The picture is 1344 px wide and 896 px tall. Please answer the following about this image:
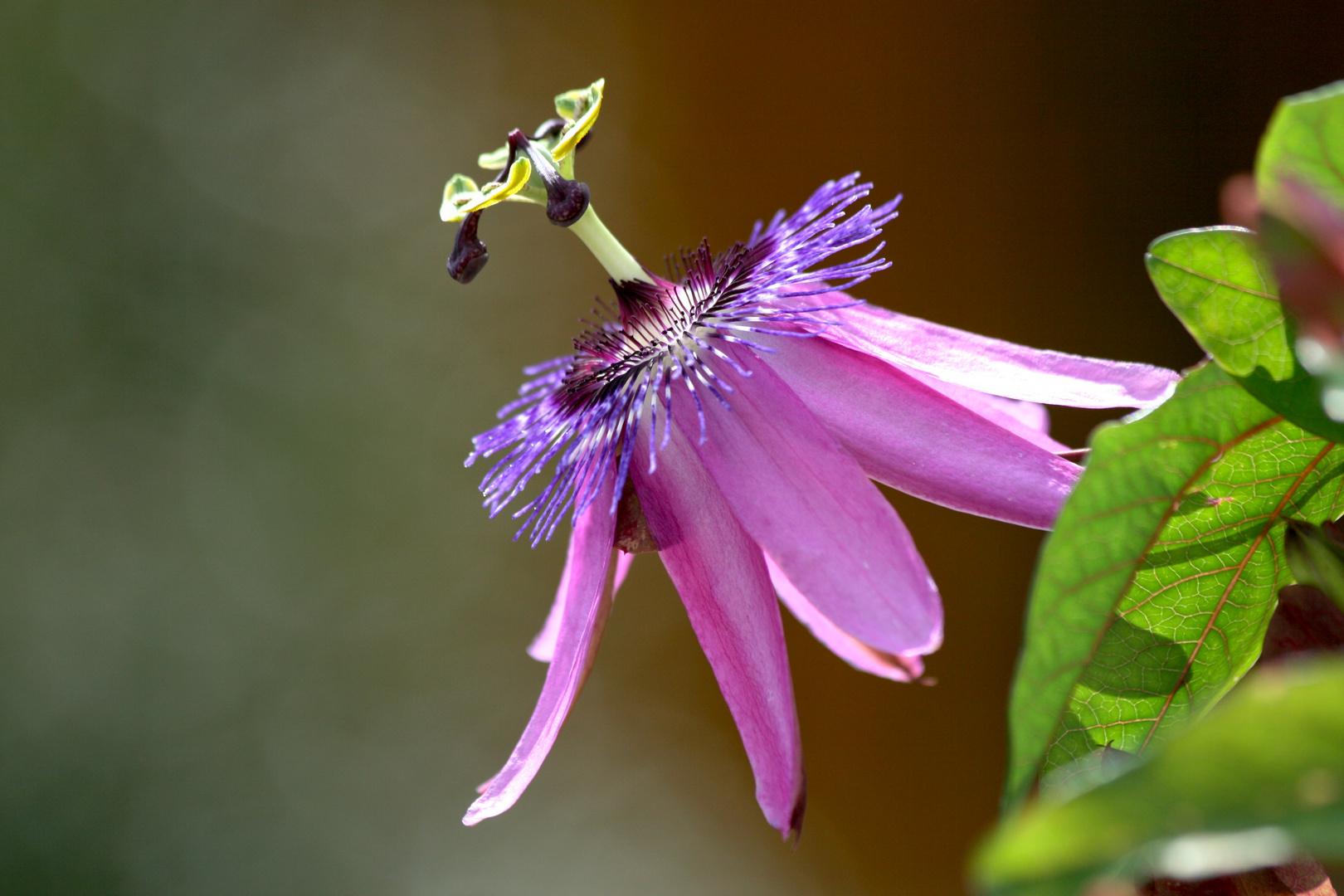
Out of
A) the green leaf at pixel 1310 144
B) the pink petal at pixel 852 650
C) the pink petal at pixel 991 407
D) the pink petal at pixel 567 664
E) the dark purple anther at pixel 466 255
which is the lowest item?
the pink petal at pixel 852 650

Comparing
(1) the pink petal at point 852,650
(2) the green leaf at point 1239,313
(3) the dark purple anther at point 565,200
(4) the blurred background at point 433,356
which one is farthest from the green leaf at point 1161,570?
(4) the blurred background at point 433,356

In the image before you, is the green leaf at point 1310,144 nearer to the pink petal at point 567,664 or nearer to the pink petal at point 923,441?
the pink petal at point 923,441

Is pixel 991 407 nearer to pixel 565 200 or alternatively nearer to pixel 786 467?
pixel 786 467

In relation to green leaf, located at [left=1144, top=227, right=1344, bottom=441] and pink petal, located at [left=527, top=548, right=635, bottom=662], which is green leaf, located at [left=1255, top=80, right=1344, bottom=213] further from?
pink petal, located at [left=527, top=548, right=635, bottom=662]

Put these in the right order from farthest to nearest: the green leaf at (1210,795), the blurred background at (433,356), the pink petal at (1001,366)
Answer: the blurred background at (433,356), the pink petal at (1001,366), the green leaf at (1210,795)

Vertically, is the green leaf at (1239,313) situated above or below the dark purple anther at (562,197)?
below

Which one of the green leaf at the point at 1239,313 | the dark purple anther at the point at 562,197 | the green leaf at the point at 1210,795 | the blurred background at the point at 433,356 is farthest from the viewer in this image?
the blurred background at the point at 433,356
